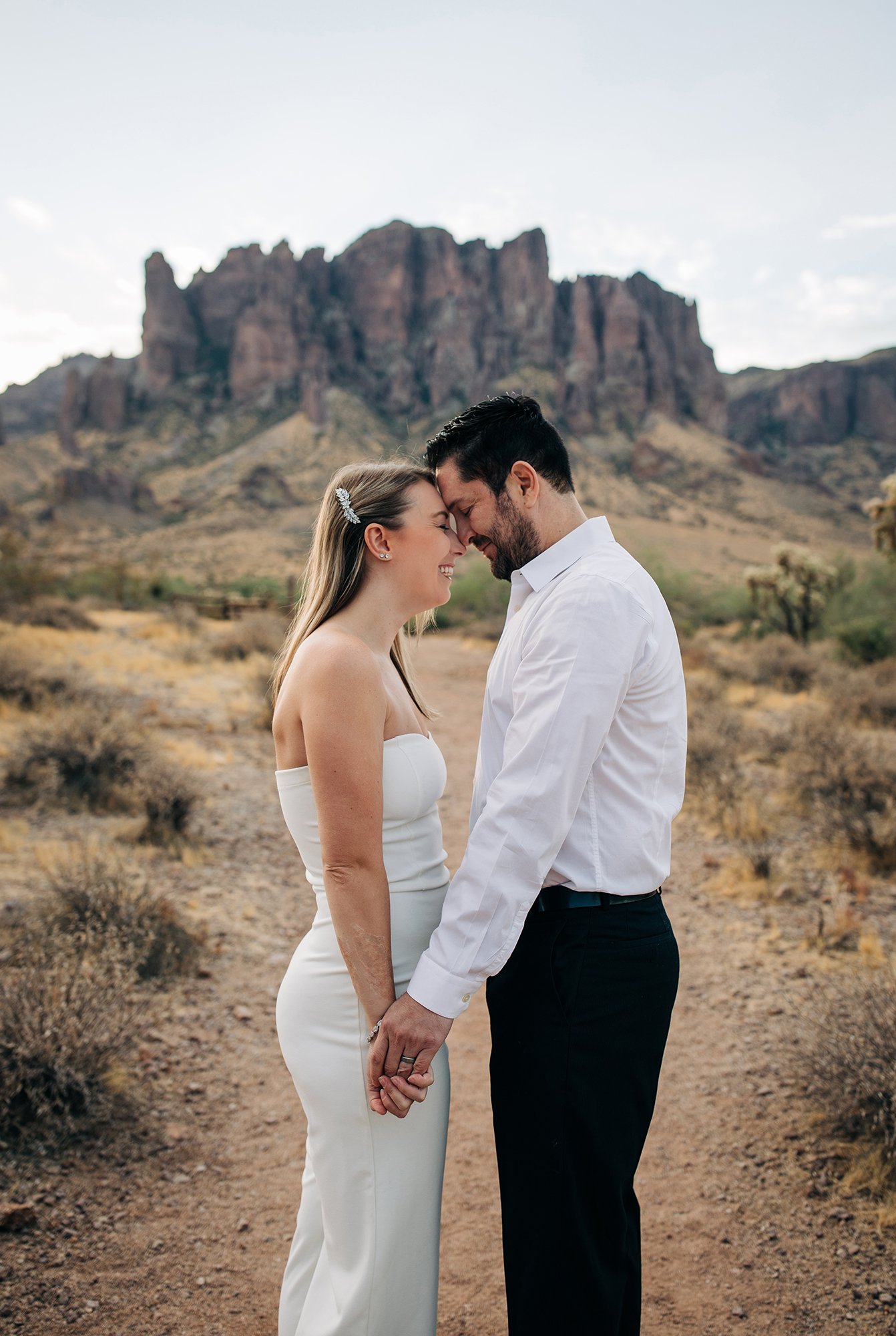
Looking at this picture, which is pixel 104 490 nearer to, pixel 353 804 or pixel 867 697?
pixel 867 697

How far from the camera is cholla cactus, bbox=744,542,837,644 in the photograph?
764 inches

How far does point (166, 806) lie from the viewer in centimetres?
660

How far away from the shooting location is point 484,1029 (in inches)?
173

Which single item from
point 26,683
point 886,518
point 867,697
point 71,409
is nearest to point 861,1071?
point 867,697

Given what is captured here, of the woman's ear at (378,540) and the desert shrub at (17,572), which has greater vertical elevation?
the desert shrub at (17,572)

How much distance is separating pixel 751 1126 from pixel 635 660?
281 cm

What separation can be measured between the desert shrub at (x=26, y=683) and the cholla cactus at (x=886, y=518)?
41.3 ft

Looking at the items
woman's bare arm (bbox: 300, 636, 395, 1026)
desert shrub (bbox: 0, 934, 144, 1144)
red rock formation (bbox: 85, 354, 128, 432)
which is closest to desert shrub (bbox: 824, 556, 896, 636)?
desert shrub (bbox: 0, 934, 144, 1144)

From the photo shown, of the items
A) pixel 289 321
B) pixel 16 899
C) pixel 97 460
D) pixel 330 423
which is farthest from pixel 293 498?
pixel 16 899

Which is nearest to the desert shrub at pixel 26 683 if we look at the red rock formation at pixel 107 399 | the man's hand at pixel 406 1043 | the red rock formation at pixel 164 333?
the man's hand at pixel 406 1043

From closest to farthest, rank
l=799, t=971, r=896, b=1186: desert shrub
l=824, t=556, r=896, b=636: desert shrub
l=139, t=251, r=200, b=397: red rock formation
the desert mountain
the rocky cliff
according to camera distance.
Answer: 1. l=799, t=971, r=896, b=1186: desert shrub
2. l=824, t=556, r=896, b=636: desert shrub
3. the desert mountain
4. the rocky cliff
5. l=139, t=251, r=200, b=397: red rock formation

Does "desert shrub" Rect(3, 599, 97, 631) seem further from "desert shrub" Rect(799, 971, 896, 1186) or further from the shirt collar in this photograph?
the shirt collar

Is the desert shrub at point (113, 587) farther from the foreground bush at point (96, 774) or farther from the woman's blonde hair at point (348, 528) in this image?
the woman's blonde hair at point (348, 528)

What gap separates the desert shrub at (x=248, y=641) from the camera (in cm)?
1702
